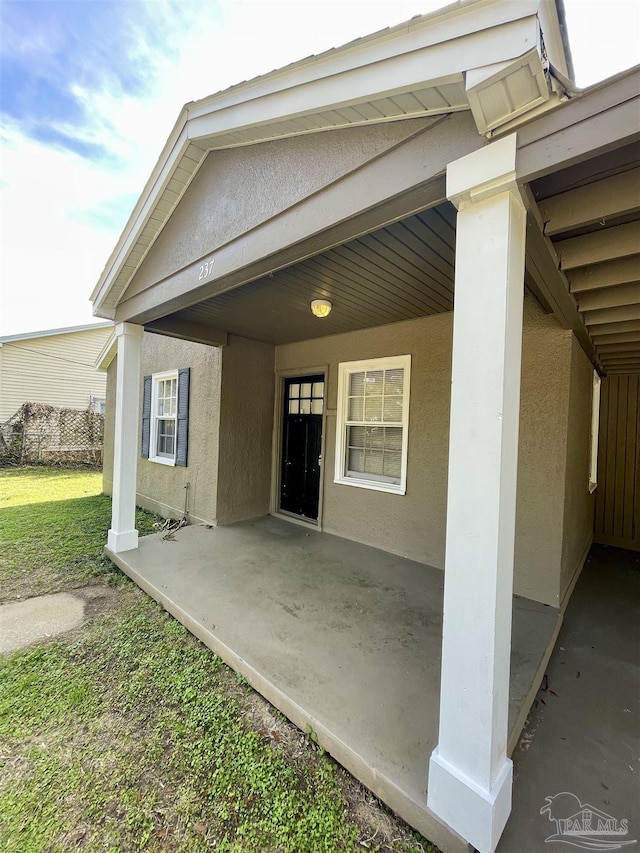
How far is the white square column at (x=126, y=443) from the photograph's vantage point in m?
4.28

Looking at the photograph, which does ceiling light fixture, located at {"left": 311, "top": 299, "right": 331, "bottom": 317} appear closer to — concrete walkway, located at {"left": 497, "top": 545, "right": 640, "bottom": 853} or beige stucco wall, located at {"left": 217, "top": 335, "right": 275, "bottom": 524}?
beige stucco wall, located at {"left": 217, "top": 335, "right": 275, "bottom": 524}

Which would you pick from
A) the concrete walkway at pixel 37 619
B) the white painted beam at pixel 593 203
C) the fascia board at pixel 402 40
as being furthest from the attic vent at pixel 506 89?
the concrete walkway at pixel 37 619

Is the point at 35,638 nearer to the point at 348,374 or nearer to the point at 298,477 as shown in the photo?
the point at 298,477

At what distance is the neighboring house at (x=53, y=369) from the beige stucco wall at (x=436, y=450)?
12.2 meters

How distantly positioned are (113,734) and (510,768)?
204 centimetres

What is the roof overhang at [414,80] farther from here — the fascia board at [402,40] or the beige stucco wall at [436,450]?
the beige stucco wall at [436,450]

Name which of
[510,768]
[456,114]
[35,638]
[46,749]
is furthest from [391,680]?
[456,114]

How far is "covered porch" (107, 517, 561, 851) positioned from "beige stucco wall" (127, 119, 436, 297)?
299 cm

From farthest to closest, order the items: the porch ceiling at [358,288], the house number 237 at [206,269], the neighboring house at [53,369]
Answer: the neighboring house at [53,369]
the house number 237 at [206,269]
the porch ceiling at [358,288]

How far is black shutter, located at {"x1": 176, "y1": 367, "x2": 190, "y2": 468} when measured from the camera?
19.4 ft

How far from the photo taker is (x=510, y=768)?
58.5 inches

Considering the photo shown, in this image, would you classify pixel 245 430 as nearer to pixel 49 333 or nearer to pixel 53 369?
pixel 49 333

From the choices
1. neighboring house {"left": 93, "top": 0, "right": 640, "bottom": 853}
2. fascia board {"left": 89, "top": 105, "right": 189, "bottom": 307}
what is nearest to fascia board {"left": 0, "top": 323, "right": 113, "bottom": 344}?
neighboring house {"left": 93, "top": 0, "right": 640, "bottom": 853}

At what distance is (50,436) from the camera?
11602 millimetres
